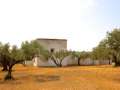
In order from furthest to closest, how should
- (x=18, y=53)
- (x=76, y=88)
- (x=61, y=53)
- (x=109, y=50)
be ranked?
(x=61, y=53)
(x=109, y=50)
(x=18, y=53)
(x=76, y=88)

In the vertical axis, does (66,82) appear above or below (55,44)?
below

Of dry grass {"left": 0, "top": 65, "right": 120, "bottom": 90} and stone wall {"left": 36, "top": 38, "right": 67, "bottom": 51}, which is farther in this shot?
stone wall {"left": 36, "top": 38, "right": 67, "bottom": 51}

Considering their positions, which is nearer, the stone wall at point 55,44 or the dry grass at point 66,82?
the dry grass at point 66,82

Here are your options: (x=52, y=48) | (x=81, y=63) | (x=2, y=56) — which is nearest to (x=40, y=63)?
(x=52, y=48)

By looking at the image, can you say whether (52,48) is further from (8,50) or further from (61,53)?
(8,50)

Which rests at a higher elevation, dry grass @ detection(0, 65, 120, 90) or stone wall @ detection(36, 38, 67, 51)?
stone wall @ detection(36, 38, 67, 51)

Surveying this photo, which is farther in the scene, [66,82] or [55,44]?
[55,44]

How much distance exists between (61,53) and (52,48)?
20.3 ft

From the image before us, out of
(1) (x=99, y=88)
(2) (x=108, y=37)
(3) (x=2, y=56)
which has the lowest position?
(1) (x=99, y=88)

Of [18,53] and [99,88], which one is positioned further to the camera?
[18,53]

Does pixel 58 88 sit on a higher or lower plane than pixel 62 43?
lower

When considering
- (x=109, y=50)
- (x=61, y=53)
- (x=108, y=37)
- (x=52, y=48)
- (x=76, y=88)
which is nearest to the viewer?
(x=76, y=88)

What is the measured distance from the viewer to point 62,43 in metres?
68.2

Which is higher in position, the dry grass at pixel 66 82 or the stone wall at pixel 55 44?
the stone wall at pixel 55 44
